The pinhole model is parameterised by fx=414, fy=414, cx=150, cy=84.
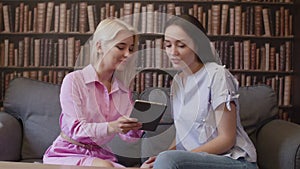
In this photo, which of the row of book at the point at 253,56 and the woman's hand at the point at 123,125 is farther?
the row of book at the point at 253,56

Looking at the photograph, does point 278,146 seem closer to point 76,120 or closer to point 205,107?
point 205,107

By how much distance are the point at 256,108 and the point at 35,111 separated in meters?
1.15

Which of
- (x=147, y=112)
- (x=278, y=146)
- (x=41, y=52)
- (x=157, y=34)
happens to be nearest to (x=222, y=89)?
(x=147, y=112)

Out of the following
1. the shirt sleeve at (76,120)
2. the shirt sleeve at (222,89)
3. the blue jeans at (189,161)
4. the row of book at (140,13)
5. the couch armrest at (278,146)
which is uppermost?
the row of book at (140,13)

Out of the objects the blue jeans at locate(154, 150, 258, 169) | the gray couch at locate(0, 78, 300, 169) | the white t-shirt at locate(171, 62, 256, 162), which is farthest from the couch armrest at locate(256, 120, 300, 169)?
the blue jeans at locate(154, 150, 258, 169)

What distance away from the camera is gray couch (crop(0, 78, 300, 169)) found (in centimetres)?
194

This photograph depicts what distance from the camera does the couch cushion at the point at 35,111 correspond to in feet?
6.91

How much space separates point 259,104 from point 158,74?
2.86 ft

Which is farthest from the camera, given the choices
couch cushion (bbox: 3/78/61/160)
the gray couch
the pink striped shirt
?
couch cushion (bbox: 3/78/61/160)

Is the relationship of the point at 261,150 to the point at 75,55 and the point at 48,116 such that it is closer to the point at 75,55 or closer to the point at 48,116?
the point at 48,116

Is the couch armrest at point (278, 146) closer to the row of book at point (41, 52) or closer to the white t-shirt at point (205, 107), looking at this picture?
the white t-shirt at point (205, 107)

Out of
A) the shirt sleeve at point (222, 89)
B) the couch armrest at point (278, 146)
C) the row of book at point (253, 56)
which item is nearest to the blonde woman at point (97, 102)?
the shirt sleeve at point (222, 89)

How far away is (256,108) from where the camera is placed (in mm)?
2164

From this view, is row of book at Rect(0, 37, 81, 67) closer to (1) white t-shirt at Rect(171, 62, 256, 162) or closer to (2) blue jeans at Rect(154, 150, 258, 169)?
(1) white t-shirt at Rect(171, 62, 256, 162)
